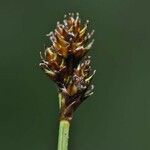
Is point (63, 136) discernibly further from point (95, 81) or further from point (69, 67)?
point (95, 81)

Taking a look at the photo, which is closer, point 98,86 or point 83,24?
point 83,24

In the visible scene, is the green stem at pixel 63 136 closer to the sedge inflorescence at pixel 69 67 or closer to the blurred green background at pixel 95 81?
the sedge inflorescence at pixel 69 67

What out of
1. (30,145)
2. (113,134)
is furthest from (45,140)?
(113,134)

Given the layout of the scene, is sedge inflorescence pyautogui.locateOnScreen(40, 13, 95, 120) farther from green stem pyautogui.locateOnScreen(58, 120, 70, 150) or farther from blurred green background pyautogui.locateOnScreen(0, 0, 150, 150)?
blurred green background pyautogui.locateOnScreen(0, 0, 150, 150)

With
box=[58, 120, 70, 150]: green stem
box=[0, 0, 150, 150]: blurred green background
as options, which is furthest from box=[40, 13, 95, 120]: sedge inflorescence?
box=[0, 0, 150, 150]: blurred green background

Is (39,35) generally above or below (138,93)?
above

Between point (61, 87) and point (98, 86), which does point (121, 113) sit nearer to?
point (98, 86)

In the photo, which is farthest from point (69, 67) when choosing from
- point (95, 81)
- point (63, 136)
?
point (95, 81)

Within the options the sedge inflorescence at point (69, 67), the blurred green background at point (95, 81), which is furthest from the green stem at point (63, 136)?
the blurred green background at point (95, 81)

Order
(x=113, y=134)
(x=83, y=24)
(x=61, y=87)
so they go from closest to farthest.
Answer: (x=61, y=87) → (x=83, y=24) → (x=113, y=134)
